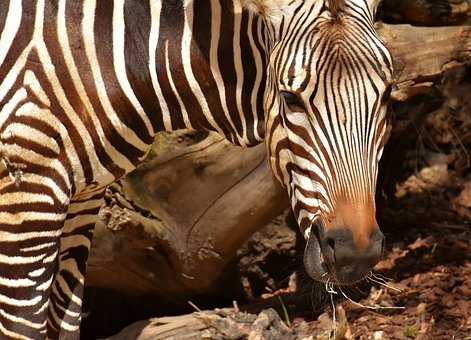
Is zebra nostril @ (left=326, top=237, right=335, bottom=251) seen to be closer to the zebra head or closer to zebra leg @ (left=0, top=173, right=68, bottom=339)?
the zebra head

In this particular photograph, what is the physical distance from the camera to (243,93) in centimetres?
407

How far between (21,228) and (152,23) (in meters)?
1.10

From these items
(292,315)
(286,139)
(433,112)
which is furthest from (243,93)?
(433,112)

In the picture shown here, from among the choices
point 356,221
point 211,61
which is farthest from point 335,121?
point 211,61

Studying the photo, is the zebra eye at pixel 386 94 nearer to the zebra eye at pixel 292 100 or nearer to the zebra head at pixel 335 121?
the zebra head at pixel 335 121

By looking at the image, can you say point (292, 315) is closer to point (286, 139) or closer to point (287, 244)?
point (287, 244)

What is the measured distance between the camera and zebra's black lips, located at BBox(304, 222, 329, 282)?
3.72m

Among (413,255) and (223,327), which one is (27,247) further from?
(413,255)

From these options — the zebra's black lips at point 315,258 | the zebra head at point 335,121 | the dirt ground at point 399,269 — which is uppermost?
the zebra head at point 335,121

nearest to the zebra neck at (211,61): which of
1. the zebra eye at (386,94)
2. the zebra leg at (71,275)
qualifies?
the zebra eye at (386,94)

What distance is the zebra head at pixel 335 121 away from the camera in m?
3.60

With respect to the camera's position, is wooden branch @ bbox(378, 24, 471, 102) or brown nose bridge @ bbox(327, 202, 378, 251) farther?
wooden branch @ bbox(378, 24, 471, 102)

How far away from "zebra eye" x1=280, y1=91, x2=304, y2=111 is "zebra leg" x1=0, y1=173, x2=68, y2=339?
1.14 meters

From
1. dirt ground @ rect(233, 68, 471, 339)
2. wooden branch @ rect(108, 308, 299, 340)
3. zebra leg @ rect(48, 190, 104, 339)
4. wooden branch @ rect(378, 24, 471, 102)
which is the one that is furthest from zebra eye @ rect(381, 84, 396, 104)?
wooden branch @ rect(108, 308, 299, 340)
